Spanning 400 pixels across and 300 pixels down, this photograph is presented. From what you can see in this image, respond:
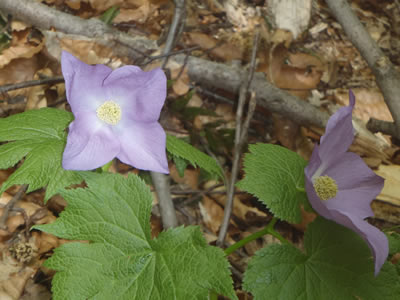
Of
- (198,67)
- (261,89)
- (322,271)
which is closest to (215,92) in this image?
(198,67)

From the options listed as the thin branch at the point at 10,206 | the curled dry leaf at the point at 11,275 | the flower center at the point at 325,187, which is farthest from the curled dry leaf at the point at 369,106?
the curled dry leaf at the point at 11,275

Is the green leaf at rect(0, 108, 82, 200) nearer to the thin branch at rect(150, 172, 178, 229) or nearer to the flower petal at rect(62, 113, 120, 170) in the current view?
the flower petal at rect(62, 113, 120, 170)

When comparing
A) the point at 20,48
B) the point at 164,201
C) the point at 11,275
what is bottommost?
the point at 11,275

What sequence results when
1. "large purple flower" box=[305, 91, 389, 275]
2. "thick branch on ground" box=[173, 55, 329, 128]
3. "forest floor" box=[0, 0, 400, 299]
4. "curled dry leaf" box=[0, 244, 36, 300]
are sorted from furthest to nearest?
"thick branch on ground" box=[173, 55, 329, 128] < "forest floor" box=[0, 0, 400, 299] < "curled dry leaf" box=[0, 244, 36, 300] < "large purple flower" box=[305, 91, 389, 275]

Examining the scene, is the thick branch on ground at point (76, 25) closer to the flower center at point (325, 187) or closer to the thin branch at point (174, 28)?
the thin branch at point (174, 28)

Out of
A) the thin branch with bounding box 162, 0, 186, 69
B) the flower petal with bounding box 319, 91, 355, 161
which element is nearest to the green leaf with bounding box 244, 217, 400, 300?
the flower petal with bounding box 319, 91, 355, 161

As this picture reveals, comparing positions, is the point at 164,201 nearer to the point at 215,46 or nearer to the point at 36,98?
the point at 36,98

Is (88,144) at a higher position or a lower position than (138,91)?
lower
